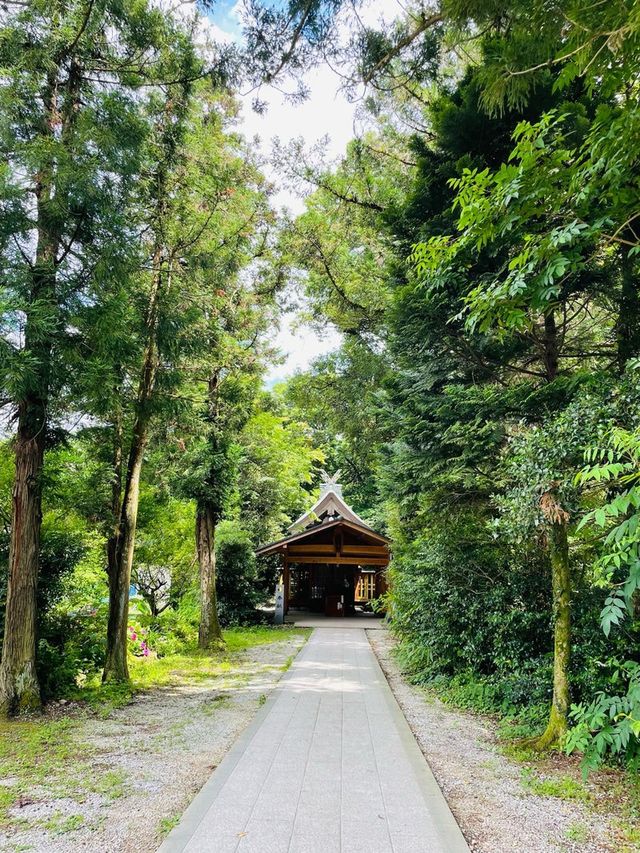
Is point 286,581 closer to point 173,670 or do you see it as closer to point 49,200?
point 173,670

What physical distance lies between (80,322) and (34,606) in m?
3.43

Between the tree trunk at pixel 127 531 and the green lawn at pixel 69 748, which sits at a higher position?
the tree trunk at pixel 127 531

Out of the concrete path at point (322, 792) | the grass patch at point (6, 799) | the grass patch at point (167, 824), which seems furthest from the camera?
the grass patch at point (6, 799)

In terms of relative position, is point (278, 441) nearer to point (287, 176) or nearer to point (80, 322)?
point (287, 176)

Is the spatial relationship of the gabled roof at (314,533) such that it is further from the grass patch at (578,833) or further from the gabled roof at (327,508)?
the grass patch at (578,833)

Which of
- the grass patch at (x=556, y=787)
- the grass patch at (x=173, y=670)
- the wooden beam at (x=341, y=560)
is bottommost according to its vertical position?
the grass patch at (x=173, y=670)

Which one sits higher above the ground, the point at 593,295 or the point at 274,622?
the point at 593,295

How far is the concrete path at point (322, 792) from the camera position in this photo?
295 centimetres

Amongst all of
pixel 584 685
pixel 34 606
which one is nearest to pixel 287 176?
pixel 34 606

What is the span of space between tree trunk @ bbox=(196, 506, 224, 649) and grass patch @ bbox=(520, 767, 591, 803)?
7.97 meters

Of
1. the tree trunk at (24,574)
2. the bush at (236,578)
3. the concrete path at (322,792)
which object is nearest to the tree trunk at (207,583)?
the bush at (236,578)

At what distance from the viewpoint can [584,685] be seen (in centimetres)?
462

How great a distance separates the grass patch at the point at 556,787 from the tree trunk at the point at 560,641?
0.54 m

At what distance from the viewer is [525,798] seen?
3.69m
